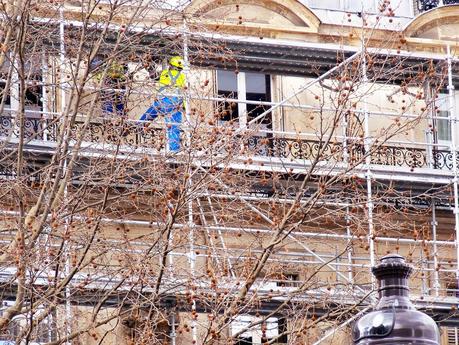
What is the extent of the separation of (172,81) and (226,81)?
7.25 m

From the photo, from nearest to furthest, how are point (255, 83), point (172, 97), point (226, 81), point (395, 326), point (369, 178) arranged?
1. point (395, 326)
2. point (172, 97)
3. point (369, 178)
4. point (226, 81)
5. point (255, 83)

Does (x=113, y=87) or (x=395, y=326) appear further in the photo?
(x=113, y=87)

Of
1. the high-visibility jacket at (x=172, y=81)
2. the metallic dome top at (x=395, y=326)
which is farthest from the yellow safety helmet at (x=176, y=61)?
the metallic dome top at (x=395, y=326)

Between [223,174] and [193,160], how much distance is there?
1.23ft

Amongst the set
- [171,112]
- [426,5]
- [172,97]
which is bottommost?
[171,112]

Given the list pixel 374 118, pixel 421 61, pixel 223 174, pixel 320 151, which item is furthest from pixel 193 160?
pixel 374 118

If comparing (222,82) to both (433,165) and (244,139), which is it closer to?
(433,165)

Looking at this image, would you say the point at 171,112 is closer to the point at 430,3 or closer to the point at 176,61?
the point at 176,61

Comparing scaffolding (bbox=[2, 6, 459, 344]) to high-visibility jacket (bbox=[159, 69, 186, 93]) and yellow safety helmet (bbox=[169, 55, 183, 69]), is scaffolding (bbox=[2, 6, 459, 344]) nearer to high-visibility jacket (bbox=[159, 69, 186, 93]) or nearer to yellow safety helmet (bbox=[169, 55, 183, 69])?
yellow safety helmet (bbox=[169, 55, 183, 69])

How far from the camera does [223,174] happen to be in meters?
19.5

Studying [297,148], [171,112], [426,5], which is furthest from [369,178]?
[426,5]

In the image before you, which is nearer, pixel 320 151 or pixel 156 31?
pixel 320 151

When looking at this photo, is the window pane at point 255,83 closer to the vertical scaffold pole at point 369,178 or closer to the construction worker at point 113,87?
the vertical scaffold pole at point 369,178

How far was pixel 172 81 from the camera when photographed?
22.3 m
